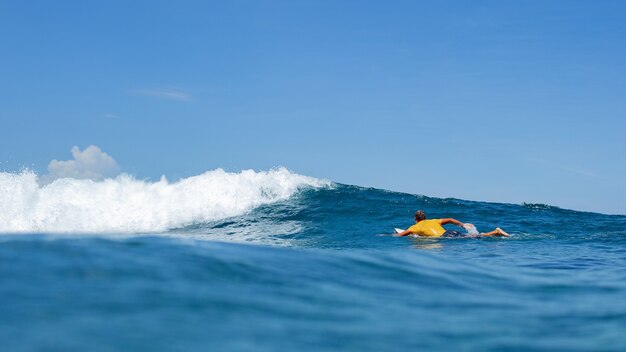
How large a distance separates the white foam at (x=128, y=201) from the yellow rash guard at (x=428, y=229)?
9.33m

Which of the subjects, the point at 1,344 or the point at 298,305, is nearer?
the point at 1,344

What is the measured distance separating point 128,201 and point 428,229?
1437cm

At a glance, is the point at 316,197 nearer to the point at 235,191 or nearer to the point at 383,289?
the point at 235,191

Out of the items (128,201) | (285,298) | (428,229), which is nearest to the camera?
(285,298)

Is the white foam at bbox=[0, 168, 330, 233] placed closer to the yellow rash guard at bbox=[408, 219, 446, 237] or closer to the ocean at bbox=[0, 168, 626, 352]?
the yellow rash guard at bbox=[408, 219, 446, 237]

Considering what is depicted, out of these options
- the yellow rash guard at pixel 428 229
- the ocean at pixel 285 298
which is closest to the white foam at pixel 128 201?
the yellow rash guard at pixel 428 229

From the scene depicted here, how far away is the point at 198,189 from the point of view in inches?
1002

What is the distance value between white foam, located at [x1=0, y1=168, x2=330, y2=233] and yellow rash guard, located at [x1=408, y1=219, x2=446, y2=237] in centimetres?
933

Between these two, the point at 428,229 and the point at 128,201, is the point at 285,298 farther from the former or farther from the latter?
the point at 128,201

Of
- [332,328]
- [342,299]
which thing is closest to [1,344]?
[332,328]

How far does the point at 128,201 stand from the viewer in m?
24.9

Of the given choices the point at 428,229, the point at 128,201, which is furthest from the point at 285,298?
the point at 128,201

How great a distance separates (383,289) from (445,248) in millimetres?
7476

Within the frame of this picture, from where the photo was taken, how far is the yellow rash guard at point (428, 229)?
1575 cm
